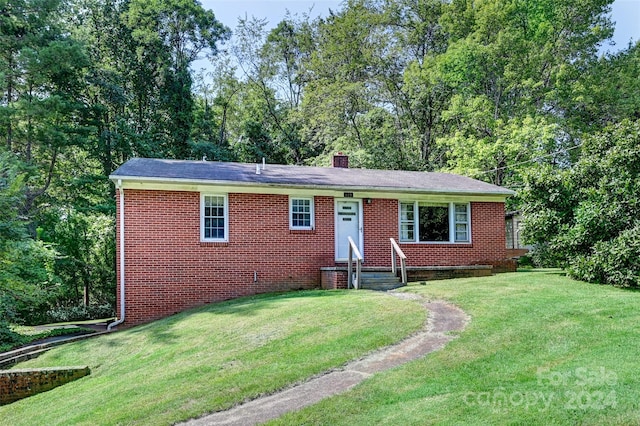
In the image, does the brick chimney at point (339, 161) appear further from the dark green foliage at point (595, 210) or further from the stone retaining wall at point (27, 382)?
the stone retaining wall at point (27, 382)

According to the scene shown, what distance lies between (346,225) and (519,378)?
34.3 ft

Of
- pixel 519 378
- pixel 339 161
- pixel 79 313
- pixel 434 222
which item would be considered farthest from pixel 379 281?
pixel 79 313

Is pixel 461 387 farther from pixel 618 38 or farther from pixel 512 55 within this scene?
pixel 618 38

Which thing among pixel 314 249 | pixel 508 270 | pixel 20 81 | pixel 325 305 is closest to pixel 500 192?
pixel 508 270

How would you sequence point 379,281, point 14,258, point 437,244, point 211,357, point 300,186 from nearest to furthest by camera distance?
point 211,357 < point 14,258 < point 379,281 < point 300,186 < point 437,244

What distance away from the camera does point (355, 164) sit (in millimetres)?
29125

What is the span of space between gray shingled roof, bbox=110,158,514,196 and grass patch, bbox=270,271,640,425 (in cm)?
766

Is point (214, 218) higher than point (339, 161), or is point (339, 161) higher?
point (339, 161)

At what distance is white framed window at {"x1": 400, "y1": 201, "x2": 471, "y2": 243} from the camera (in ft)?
54.8

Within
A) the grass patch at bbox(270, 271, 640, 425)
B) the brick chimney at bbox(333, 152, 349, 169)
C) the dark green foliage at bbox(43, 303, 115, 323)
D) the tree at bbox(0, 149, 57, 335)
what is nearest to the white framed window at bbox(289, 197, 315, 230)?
the brick chimney at bbox(333, 152, 349, 169)

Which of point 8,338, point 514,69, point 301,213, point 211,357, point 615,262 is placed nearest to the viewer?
point 211,357

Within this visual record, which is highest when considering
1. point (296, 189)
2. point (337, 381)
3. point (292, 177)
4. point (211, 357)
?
point (292, 177)

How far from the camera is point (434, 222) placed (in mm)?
17312

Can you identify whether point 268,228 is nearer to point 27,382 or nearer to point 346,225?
point 346,225
